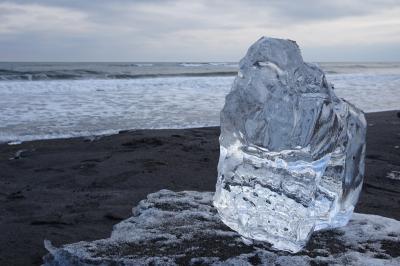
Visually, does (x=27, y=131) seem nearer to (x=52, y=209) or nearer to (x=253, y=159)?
(x=52, y=209)

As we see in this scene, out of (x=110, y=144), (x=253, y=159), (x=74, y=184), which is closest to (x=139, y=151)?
(x=110, y=144)

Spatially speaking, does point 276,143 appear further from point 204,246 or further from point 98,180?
point 98,180

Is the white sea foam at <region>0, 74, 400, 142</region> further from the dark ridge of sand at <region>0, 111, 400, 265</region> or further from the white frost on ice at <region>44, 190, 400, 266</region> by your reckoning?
the white frost on ice at <region>44, 190, 400, 266</region>

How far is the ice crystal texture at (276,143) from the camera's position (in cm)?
208

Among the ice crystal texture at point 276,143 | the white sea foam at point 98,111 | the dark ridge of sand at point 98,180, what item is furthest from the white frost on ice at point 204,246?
the white sea foam at point 98,111

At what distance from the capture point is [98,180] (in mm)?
4102

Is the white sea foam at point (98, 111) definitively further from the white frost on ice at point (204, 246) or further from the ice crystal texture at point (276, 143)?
the ice crystal texture at point (276, 143)

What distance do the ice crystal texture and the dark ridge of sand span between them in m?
1.07

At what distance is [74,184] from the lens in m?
4.01

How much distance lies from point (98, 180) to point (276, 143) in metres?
2.45

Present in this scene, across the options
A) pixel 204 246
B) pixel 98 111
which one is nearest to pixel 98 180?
pixel 204 246

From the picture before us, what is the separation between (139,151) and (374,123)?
4607 mm

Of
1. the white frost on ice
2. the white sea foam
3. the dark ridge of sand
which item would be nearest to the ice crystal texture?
the white frost on ice

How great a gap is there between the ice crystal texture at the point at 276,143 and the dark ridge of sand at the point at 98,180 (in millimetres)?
1069
